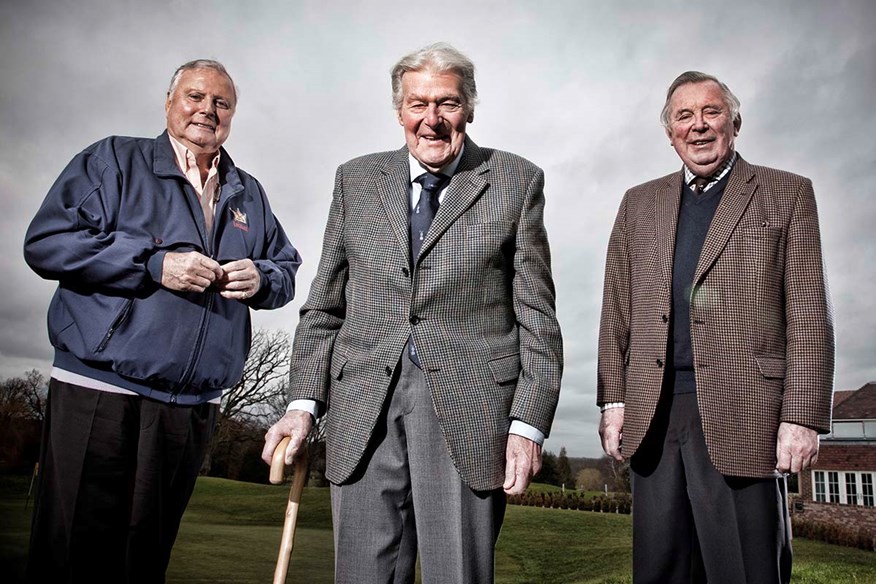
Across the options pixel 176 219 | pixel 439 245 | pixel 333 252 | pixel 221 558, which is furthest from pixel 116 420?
pixel 221 558

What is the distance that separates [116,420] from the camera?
2.14m

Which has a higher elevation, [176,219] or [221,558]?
[176,219]

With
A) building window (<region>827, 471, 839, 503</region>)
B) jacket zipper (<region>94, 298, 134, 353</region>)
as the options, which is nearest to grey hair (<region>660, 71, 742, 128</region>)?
jacket zipper (<region>94, 298, 134, 353</region>)

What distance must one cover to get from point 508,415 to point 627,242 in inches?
40.7

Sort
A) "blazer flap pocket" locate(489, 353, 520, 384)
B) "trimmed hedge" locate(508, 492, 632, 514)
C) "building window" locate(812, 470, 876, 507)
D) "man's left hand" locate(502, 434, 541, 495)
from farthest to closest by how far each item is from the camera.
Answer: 1. "trimmed hedge" locate(508, 492, 632, 514)
2. "building window" locate(812, 470, 876, 507)
3. "blazer flap pocket" locate(489, 353, 520, 384)
4. "man's left hand" locate(502, 434, 541, 495)

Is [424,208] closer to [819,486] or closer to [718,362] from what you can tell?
[718,362]

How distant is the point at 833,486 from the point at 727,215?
389 inches

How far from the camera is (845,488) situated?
1011 centimetres

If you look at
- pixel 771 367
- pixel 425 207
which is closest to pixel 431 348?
pixel 425 207

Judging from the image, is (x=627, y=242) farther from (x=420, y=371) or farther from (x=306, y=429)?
(x=306, y=429)

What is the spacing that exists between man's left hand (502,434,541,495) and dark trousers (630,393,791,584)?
2.22 ft

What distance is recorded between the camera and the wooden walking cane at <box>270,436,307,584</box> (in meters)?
1.75

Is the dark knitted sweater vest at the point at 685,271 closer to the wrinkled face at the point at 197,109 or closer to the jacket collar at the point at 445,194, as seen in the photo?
the jacket collar at the point at 445,194

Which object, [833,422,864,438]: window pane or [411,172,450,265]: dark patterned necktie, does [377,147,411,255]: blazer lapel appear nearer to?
[411,172,450,265]: dark patterned necktie
